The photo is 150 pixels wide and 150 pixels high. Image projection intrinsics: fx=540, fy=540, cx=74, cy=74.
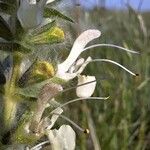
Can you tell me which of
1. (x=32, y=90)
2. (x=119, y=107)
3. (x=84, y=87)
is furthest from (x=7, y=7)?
(x=119, y=107)

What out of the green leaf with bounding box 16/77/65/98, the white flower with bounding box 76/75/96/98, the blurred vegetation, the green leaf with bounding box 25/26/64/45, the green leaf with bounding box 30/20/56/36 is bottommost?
the blurred vegetation

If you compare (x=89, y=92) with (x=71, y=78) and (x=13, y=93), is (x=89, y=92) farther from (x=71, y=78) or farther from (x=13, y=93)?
(x=13, y=93)

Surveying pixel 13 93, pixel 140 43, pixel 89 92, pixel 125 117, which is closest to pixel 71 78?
pixel 89 92

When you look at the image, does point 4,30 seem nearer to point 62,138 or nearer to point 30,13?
point 30,13

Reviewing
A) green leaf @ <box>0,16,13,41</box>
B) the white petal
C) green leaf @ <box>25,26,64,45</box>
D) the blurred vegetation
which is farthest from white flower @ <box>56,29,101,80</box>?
the blurred vegetation

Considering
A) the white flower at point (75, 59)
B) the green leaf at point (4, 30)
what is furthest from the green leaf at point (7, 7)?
the white flower at point (75, 59)

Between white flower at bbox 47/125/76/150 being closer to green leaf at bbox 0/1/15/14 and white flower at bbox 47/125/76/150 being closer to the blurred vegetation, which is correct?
green leaf at bbox 0/1/15/14
